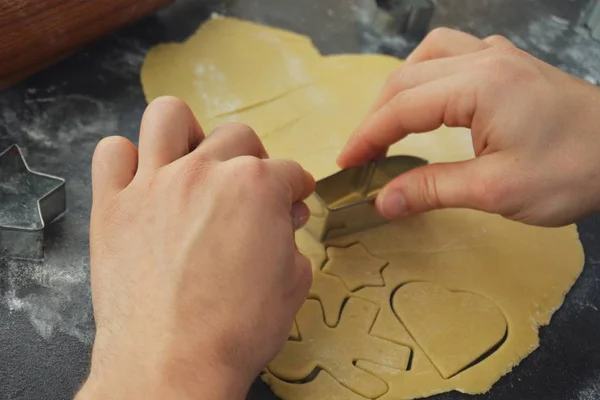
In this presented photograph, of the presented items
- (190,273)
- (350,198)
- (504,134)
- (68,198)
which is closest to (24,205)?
(68,198)

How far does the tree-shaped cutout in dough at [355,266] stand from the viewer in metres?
0.95

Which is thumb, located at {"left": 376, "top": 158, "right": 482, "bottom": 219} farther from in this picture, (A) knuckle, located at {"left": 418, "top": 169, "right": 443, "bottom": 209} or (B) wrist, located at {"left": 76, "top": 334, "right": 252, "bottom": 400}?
(B) wrist, located at {"left": 76, "top": 334, "right": 252, "bottom": 400}

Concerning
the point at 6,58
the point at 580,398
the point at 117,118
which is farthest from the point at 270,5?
the point at 580,398

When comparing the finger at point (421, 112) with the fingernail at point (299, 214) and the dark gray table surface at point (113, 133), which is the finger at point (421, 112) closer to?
the fingernail at point (299, 214)

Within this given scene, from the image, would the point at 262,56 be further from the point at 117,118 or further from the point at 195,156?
the point at 195,156

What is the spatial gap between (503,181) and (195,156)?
1.43ft

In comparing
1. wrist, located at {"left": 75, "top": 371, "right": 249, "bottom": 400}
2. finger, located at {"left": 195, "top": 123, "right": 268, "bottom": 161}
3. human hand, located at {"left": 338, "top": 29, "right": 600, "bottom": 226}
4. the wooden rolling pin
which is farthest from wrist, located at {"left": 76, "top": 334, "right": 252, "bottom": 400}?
the wooden rolling pin

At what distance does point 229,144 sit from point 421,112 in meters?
0.30

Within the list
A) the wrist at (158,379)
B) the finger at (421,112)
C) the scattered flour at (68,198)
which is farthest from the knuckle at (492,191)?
the scattered flour at (68,198)

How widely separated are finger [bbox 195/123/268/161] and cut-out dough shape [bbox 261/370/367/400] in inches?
12.5

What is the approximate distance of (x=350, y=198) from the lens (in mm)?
1053

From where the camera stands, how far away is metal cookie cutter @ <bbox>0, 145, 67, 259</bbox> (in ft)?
2.99

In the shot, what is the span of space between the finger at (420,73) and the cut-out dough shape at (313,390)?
0.45 m

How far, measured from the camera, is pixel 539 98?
87 centimetres
